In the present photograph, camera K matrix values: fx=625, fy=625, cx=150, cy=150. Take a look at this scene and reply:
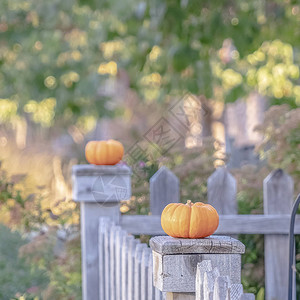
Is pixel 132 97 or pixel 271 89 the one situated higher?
pixel 132 97

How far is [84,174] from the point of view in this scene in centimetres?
397

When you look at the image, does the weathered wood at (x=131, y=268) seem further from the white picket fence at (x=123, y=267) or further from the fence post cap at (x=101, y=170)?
the fence post cap at (x=101, y=170)

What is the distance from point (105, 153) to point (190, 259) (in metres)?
1.93

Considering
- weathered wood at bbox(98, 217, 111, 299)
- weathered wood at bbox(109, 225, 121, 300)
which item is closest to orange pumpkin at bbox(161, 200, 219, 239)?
weathered wood at bbox(109, 225, 121, 300)

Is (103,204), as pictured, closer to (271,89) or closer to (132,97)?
(271,89)

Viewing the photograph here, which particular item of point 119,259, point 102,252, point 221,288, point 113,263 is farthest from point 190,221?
point 102,252

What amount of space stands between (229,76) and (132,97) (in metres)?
14.1

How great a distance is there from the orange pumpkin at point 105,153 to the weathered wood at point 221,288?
2377 millimetres

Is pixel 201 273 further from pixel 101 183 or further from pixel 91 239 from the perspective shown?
pixel 91 239

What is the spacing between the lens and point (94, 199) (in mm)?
3953

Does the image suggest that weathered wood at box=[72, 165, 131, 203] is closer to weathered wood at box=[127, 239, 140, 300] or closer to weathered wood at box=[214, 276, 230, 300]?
weathered wood at box=[127, 239, 140, 300]

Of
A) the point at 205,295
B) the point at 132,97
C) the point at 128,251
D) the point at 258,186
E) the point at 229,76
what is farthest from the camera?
the point at 132,97

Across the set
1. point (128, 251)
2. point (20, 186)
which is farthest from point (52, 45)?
point (128, 251)

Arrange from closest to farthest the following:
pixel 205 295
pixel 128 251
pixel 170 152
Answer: pixel 205 295, pixel 128 251, pixel 170 152
